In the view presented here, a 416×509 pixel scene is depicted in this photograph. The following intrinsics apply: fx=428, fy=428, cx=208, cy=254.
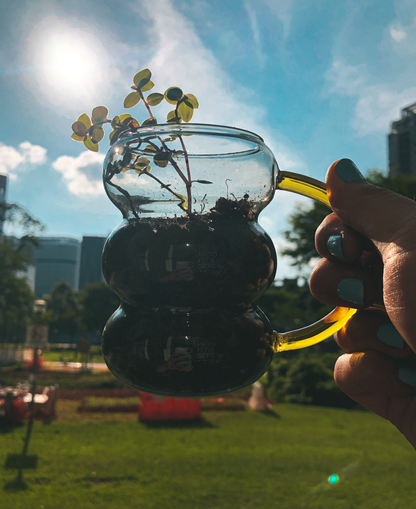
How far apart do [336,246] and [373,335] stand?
1.23 feet

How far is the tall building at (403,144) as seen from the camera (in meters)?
40.4

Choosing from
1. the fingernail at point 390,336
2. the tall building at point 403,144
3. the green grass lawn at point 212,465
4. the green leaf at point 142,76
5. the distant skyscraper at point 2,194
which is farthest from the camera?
the tall building at point 403,144

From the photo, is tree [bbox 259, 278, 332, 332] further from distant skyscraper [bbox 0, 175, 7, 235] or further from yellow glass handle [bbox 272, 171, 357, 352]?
yellow glass handle [bbox 272, 171, 357, 352]

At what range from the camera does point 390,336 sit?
1452mm

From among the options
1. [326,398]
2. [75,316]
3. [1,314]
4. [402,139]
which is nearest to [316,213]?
[326,398]

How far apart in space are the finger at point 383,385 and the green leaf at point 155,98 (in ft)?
3.71

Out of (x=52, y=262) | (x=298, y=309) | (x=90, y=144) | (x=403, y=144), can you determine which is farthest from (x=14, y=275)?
(x=403, y=144)

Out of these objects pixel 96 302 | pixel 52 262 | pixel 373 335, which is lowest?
pixel 96 302

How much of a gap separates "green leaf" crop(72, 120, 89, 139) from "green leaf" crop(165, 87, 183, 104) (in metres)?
0.28

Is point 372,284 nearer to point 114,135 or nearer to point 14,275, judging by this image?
point 114,135

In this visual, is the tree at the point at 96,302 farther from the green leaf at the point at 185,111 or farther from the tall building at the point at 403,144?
the tall building at the point at 403,144

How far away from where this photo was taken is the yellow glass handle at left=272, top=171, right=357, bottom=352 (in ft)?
4.34

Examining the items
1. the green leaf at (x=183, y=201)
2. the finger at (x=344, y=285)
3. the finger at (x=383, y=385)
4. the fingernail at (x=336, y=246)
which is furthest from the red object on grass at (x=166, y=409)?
the green leaf at (x=183, y=201)

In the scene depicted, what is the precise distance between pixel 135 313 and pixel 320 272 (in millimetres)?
651
